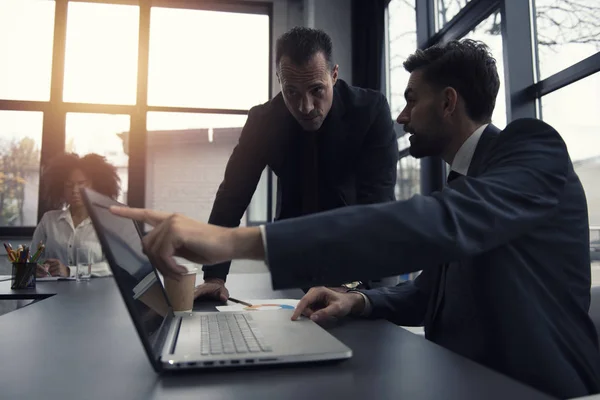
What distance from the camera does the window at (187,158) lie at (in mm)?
4199

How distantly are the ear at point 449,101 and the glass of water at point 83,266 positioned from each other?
1.45 meters

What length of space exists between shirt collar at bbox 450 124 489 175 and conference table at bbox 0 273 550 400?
42 centimetres

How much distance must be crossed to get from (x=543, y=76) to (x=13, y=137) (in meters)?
3.82

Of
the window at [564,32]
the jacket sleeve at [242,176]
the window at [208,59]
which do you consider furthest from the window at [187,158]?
the window at [564,32]

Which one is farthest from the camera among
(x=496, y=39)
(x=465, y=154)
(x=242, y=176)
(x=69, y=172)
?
(x=69, y=172)

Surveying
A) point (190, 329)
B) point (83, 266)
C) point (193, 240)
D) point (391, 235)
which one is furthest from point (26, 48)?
point (391, 235)

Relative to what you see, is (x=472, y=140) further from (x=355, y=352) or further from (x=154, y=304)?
(x=154, y=304)

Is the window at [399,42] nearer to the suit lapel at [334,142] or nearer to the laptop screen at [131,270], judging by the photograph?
the suit lapel at [334,142]

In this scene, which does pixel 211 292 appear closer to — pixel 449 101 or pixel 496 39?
pixel 449 101

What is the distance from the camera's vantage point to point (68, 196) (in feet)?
8.19

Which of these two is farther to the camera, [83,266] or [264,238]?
[83,266]

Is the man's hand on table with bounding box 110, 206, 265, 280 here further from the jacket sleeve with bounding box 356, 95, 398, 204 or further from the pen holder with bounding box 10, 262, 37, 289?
the pen holder with bounding box 10, 262, 37, 289

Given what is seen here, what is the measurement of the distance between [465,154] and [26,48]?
414 cm

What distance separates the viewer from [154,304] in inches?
31.1
